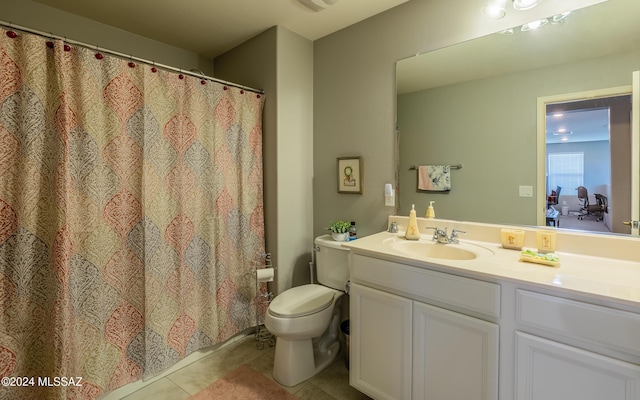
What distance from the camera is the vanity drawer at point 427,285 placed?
1.16 m

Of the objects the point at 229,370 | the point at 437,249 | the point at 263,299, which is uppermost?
the point at 437,249

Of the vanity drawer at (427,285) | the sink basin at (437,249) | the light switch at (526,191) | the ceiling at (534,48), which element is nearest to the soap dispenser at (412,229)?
the sink basin at (437,249)

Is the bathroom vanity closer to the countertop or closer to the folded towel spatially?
the countertop

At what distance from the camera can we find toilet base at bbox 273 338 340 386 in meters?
1.78

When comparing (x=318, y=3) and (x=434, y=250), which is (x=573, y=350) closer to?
(x=434, y=250)

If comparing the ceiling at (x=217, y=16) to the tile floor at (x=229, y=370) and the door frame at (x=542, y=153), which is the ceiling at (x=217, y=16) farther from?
the tile floor at (x=229, y=370)

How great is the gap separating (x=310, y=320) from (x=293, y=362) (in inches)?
11.1

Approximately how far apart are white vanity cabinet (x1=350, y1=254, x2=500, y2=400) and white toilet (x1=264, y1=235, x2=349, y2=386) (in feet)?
1.00

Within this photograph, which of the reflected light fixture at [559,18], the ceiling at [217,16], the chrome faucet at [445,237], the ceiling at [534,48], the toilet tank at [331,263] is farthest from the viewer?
the toilet tank at [331,263]

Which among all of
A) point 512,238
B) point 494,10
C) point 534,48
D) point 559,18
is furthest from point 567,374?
point 494,10

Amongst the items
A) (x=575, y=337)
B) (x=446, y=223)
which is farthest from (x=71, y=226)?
(x=575, y=337)

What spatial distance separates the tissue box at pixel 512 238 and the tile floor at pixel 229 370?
3.71ft

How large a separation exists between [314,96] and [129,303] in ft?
6.30

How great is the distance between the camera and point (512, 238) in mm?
1498
